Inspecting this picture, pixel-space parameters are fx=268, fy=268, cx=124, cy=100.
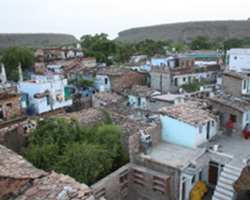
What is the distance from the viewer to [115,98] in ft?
80.0

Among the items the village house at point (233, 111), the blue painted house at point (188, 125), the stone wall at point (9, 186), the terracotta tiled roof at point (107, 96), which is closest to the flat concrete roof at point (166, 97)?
the terracotta tiled roof at point (107, 96)

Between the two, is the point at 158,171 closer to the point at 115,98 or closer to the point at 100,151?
the point at 100,151

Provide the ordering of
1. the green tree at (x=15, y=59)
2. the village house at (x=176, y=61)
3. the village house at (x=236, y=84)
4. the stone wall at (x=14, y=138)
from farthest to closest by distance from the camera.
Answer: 1. the green tree at (x=15, y=59)
2. the village house at (x=176, y=61)
3. the village house at (x=236, y=84)
4. the stone wall at (x=14, y=138)

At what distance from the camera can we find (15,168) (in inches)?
359

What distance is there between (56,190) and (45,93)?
15.4 metres

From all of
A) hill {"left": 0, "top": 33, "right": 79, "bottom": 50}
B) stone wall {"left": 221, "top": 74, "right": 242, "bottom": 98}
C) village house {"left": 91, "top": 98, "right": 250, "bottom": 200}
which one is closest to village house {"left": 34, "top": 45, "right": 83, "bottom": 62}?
stone wall {"left": 221, "top": 74, "right": 242, "bottom": 98}

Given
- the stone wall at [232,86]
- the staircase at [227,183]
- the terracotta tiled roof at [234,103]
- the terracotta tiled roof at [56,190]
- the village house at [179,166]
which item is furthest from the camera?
the stone wall at [232,86]

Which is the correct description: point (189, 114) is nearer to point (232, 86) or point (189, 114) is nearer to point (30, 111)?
point (232, 86)

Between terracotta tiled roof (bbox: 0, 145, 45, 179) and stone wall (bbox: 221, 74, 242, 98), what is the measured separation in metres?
13.9

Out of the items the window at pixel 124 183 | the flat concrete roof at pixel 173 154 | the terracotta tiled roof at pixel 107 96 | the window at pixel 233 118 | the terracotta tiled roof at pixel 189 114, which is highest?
the terracotta tiled roof at pixel 189 114

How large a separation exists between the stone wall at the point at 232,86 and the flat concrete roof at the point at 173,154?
692 cm

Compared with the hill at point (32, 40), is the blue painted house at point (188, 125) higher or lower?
lower

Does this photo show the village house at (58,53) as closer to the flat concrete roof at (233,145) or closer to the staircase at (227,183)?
the flat concrete roof at (233,145)

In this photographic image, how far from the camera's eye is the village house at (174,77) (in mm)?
28275
